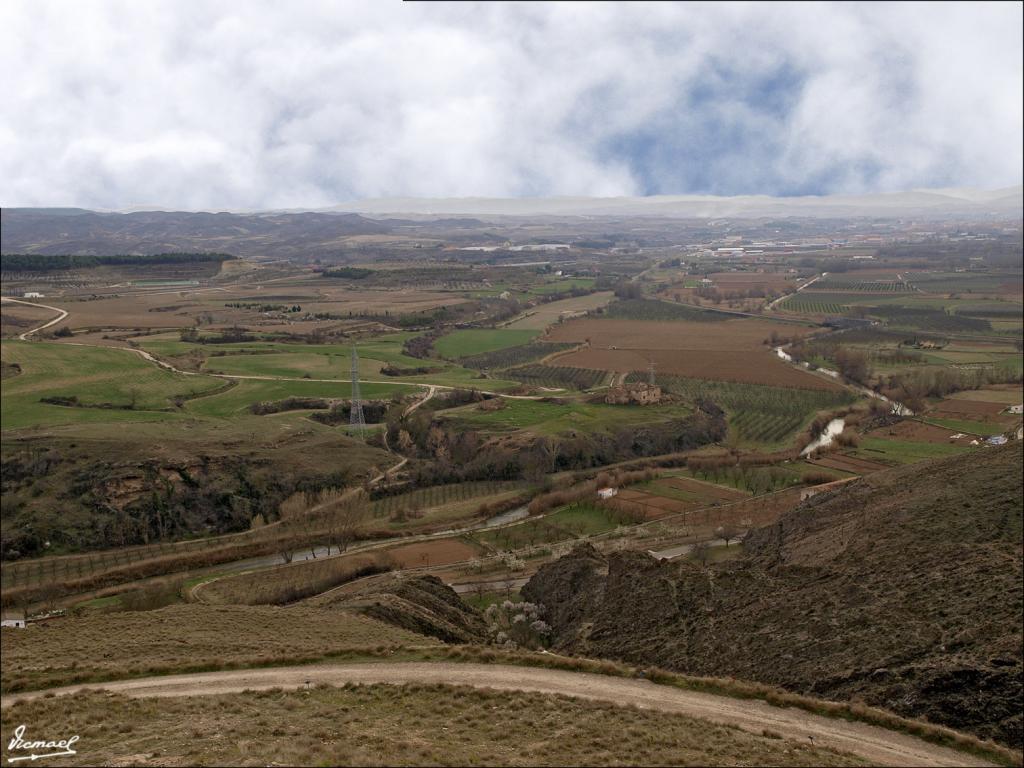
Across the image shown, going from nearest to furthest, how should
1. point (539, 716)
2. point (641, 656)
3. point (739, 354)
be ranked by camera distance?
point (539, 716) → point (641, 656) → point (739, 354)

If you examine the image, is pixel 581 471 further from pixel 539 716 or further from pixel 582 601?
pixel 539 716

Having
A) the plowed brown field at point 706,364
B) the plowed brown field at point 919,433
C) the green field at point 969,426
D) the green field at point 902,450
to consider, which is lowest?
the green field at point 902,450

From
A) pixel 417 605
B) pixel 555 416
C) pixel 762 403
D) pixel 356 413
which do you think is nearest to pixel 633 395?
pixel 555 416

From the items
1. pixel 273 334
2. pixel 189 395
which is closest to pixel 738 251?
pixel 273 334

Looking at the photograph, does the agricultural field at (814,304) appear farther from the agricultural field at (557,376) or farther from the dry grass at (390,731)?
the dry grass at (390,731)

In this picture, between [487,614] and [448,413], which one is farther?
[448,413]

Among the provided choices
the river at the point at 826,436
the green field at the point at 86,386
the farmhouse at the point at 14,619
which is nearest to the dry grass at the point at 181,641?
the farmhouse at the point at 14,619
